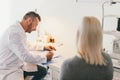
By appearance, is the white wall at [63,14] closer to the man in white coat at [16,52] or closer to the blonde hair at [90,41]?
the man in white coat at [16,52]

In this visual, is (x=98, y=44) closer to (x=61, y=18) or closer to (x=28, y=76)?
(x=28, y=76)

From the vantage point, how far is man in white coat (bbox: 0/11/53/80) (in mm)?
2164

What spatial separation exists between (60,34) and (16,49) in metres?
1.25

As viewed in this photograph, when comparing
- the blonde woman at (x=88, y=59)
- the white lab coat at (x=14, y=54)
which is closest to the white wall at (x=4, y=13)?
the white lab coat at (x=14, y=54)

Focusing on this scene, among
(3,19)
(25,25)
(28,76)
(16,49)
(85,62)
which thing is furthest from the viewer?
(3,19)

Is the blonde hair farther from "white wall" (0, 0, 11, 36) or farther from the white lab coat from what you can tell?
"white wall" (0, 0, 11, 36)

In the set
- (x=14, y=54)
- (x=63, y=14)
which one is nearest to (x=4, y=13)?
(x=63, y=14)

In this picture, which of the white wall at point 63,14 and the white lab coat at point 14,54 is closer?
the white lab coat at point 14,54

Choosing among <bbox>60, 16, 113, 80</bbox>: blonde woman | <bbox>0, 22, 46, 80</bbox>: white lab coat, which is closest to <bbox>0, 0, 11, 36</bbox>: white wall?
<bbox>0, 22, 46, 80</bbox>: white lab coat

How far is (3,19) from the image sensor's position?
4215mm

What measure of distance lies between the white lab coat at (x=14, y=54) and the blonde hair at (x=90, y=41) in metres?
0.86

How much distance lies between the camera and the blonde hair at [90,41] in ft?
4.78

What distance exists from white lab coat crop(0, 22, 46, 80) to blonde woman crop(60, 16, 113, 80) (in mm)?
795

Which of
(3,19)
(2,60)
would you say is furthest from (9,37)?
(3,19)
